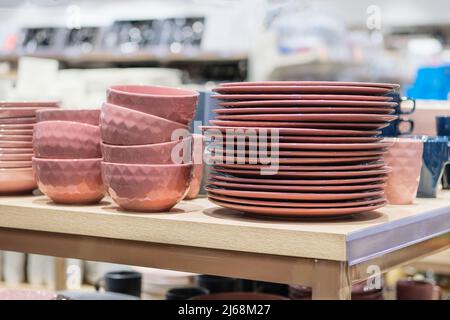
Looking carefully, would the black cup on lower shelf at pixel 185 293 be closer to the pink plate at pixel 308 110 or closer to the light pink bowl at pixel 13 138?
the light pink bowl at pixel 13 138

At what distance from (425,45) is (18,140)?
539 centimetres

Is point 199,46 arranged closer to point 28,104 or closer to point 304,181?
point 28,104

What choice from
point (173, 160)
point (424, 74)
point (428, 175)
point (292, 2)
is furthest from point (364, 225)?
point (292, 2)

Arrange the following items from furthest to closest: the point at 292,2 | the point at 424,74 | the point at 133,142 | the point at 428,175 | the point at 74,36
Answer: the point at 74,36
the point at 292,2
the point at 424,74
the point at 428,175
the point at 133,142

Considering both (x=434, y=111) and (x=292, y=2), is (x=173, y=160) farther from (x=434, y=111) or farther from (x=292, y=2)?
(x=292, y=2)

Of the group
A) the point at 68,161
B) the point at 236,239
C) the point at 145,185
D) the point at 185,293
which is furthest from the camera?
the point at 185,293

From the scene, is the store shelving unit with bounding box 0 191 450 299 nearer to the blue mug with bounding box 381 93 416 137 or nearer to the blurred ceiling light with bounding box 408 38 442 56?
the blue mug with bounding box 381 93 416 137

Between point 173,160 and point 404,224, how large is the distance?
1.23 ft

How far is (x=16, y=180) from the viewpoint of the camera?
137cm

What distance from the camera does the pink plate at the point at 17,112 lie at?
1.40 meters

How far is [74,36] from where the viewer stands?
227 inches

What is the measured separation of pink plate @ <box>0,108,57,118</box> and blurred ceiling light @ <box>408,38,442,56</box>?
16.9 feet

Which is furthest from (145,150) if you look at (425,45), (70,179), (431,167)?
(425,45)
